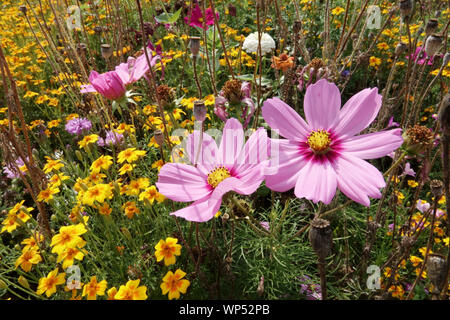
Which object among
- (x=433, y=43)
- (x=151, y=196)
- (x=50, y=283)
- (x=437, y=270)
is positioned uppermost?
(x=433, y=43)

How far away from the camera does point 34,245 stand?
0.87 meters

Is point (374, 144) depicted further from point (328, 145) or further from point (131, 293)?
point (131, 293)

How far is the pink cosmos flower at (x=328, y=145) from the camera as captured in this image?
0.39 m

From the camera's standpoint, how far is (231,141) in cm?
51

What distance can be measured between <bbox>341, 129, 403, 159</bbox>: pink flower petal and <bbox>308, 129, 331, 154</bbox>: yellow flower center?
3 centimetres

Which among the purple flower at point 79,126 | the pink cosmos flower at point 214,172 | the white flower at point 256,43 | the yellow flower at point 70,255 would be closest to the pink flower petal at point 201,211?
→ the pink cosmos flower at point 214,172

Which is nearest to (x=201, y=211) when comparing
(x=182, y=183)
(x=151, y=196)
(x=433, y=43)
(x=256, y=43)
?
(x=182, y=183)

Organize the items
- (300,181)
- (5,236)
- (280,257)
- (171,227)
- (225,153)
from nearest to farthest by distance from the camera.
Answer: (300,181), (225,153), (280,257), (171,227), (5,236)

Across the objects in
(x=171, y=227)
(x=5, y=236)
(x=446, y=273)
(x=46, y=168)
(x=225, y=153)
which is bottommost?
(x=5, y=236)

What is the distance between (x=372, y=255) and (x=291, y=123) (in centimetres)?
72

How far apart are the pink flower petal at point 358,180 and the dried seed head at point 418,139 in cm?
10

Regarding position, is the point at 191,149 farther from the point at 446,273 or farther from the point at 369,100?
the point at 446,273

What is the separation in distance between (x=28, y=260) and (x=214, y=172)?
22.7 inches
